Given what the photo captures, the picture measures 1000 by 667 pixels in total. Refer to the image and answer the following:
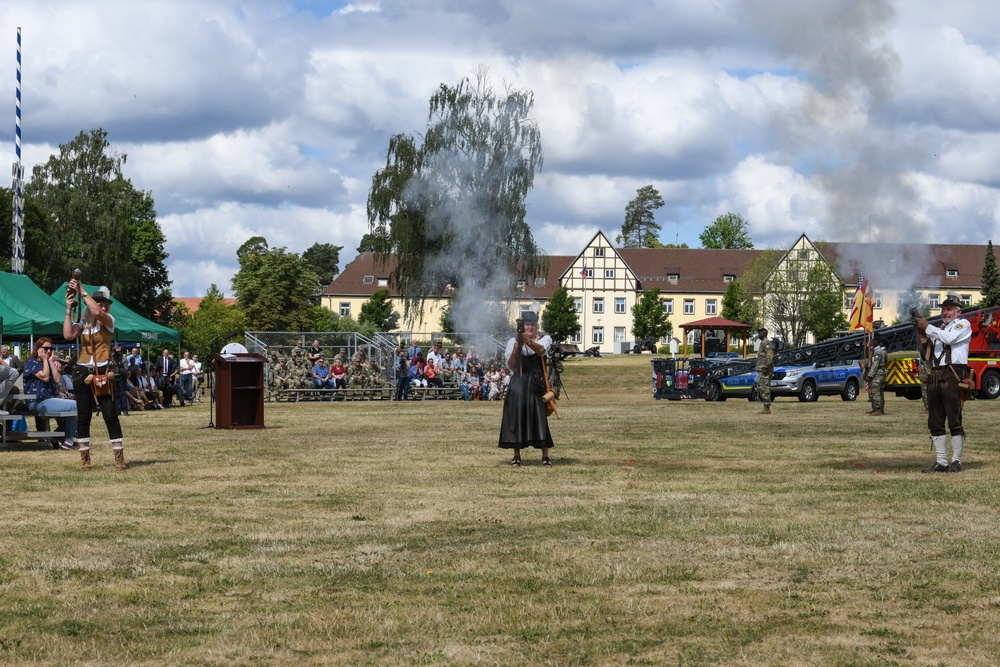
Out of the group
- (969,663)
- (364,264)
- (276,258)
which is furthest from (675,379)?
(364,264)

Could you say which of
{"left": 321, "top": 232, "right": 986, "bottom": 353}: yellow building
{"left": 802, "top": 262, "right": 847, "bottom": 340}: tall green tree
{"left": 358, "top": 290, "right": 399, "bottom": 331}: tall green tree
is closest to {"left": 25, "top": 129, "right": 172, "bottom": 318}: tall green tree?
{"left": 358, "top": 290, "right": 399, "bottom": 331}: tall green tree

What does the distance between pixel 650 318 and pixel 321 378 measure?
228ft

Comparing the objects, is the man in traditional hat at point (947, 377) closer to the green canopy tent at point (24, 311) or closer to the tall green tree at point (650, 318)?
the green canopy tent at point (24, 311)

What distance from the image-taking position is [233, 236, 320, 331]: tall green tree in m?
91.7

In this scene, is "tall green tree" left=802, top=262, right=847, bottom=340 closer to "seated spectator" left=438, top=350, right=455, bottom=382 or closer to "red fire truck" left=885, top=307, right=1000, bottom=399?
"red fire truck" left=885, top=307, right=1000, bottom=399

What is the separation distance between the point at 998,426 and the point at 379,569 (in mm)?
18871

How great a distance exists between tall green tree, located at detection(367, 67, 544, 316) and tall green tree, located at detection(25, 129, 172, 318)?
21.0 m

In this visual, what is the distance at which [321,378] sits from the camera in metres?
41.1

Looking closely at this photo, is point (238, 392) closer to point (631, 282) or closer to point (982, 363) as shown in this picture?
point (982, 363)

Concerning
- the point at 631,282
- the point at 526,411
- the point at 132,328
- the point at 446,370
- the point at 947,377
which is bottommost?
the point at 526,411

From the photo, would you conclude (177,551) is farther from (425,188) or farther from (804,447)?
(425,188)

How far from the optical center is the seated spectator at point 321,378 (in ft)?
135

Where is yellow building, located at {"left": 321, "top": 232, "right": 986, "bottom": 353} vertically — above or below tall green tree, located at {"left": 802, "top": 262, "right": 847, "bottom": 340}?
above

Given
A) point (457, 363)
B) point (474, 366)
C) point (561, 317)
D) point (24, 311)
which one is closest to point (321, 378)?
point (457, 363)
